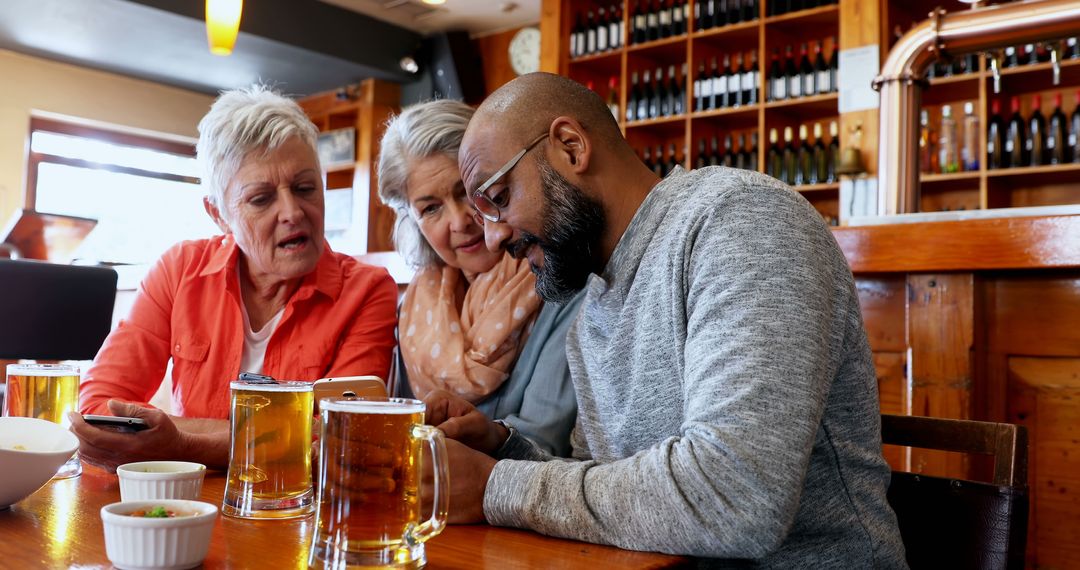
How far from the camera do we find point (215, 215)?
184 centimetres

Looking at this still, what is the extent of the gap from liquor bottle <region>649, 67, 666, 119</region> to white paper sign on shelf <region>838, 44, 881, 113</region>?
1171 mm

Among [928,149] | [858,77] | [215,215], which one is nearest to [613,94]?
[858,77]

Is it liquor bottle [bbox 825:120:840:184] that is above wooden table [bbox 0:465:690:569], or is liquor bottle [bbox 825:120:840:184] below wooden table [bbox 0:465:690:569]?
above

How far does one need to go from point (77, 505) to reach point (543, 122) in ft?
2.26

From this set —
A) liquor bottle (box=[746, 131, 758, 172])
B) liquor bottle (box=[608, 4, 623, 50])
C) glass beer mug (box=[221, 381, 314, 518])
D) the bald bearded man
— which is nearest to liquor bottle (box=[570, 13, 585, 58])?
liquor bottle (box=[608, 4, 623, 50])

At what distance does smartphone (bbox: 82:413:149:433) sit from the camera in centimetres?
107

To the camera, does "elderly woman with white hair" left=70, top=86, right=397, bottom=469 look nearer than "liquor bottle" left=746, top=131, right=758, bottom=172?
Yes

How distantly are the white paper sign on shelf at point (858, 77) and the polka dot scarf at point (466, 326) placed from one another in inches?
132

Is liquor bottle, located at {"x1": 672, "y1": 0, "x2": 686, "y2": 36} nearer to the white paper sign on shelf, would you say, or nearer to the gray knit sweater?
the white paper sign on shelf

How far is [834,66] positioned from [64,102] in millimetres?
5643

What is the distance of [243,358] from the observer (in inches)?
65.8

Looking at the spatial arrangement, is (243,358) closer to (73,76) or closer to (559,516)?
(559,516)

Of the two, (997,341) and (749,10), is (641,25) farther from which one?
(997,341)

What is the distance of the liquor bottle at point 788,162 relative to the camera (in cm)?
492
